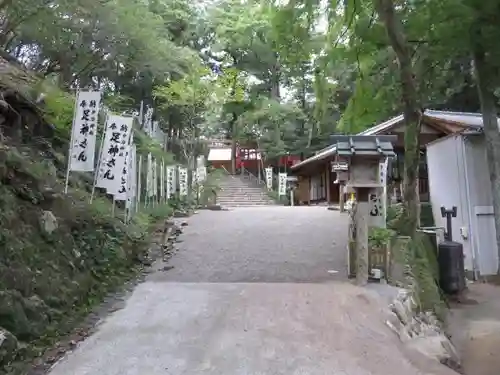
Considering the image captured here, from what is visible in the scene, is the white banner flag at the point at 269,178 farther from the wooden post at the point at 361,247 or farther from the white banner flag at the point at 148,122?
the wooden post at the point at 361,247

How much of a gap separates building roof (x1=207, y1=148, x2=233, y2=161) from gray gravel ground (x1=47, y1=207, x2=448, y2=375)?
107 ft

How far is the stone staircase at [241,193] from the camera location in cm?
2991

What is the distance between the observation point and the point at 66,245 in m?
6.62

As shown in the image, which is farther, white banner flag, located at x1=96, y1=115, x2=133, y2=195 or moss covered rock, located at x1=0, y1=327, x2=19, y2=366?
white banner flag, located at x1=96, y1=115, x2=133, y2=195

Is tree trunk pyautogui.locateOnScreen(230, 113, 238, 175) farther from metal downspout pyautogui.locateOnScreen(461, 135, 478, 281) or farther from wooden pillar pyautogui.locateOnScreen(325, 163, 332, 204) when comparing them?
metal downspout pyautogui.locateOnScreen(461, 135, 478, 281)

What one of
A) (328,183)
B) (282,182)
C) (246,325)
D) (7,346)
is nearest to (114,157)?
(246,325)

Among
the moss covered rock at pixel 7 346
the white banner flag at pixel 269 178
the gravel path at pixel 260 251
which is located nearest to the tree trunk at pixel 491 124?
the gravel path at pixel 260 251

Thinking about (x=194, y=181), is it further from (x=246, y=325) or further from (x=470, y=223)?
(x=246, y=325)

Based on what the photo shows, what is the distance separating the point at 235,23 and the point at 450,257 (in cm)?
2005

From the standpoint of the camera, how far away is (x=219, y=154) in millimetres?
43125

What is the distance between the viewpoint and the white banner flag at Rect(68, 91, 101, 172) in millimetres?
8305

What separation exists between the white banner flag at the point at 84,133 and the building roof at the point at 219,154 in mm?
33223

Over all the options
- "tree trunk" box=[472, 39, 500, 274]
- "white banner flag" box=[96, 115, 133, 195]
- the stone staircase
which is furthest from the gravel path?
the stone staircase

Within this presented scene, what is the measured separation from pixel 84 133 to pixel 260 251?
4.41 metres
